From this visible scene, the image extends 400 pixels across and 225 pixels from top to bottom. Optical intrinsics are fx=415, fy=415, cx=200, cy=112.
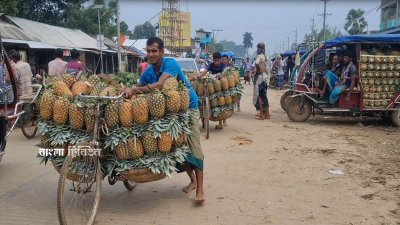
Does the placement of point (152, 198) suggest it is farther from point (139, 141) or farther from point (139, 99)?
point (139, 99)

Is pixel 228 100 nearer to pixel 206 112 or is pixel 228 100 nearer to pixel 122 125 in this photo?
pixel 206 112

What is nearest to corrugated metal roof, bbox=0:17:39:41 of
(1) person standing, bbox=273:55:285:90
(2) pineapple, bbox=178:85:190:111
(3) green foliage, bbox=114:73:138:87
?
(3) green foliage, bbox=114:73:138:87

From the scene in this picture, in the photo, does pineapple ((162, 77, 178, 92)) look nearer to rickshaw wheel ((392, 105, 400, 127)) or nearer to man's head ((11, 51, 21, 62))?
man's head ((11, 51, 21, 62))

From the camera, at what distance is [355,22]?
188ft

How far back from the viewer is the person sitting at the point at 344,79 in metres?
10.0

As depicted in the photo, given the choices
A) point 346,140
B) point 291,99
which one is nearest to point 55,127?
point 346,140

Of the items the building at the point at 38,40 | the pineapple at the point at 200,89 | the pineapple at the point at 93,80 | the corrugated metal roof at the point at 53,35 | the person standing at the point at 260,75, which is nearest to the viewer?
the pineapple at the point at 93,80

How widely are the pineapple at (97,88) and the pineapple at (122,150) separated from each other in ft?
1.96

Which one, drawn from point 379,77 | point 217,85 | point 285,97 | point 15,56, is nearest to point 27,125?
point 15,56

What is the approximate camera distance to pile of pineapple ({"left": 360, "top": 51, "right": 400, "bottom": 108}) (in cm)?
993

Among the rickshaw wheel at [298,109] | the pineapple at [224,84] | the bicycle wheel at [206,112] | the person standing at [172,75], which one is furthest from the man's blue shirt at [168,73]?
the rickshaw wheel at [298,109]

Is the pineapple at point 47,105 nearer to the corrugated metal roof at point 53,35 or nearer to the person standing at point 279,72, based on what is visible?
the corrugated metal roof at point 53,35

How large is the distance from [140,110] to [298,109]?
25.7 ft

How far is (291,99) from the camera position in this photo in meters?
11.0
